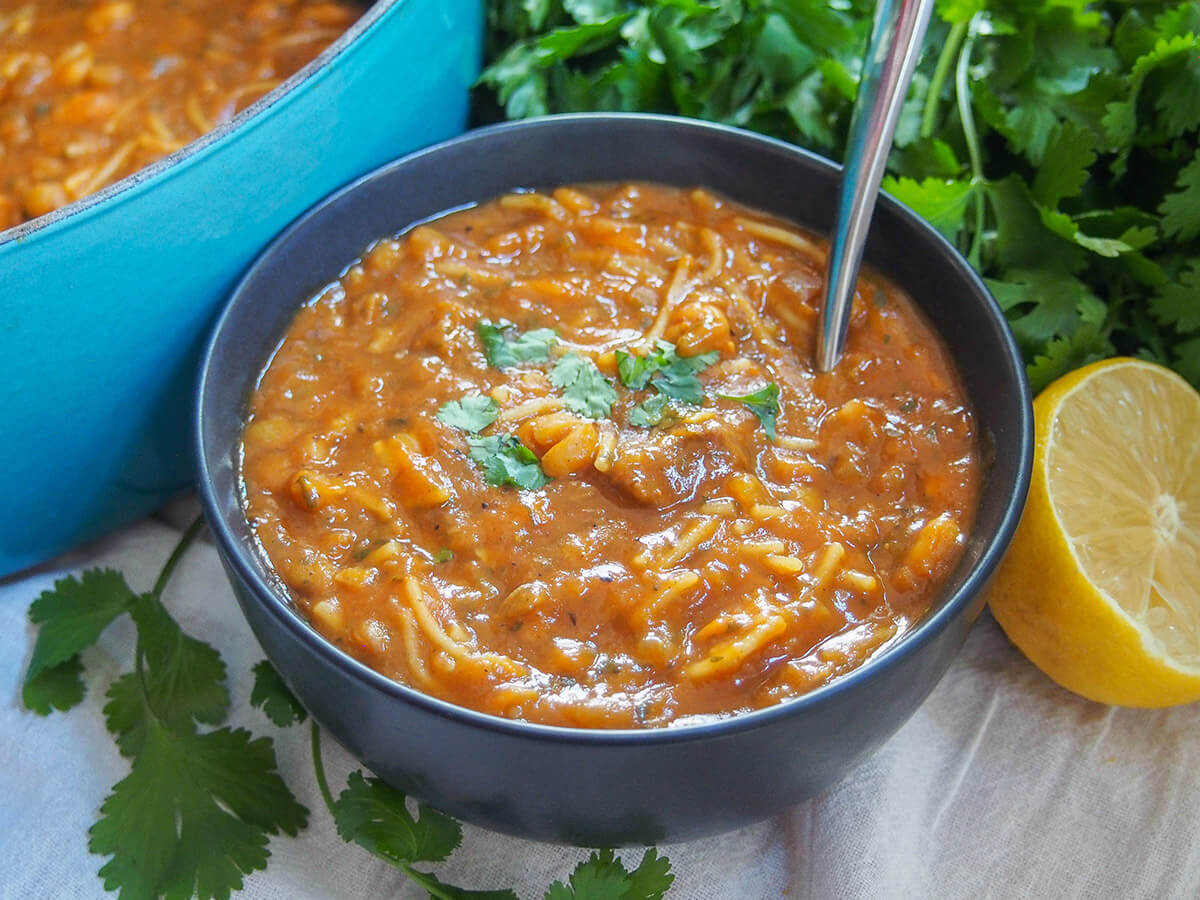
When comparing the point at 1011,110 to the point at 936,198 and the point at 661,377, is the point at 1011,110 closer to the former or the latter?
the point at 936,198

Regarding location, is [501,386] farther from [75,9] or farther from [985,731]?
[75,9]

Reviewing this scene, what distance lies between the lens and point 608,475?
2.90 meters

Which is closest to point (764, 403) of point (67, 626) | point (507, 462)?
point (507, 462)

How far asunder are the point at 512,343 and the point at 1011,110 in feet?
5.87

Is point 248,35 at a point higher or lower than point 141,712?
higher

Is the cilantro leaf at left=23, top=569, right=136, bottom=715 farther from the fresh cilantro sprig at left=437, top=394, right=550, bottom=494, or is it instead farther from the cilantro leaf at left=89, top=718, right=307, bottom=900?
the fresh cilantro sprig at left=437, top=394, right=550, bottom=494

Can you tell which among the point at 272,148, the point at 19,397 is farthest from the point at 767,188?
the point at 19,397

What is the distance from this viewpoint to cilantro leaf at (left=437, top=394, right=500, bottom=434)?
3.02 metres

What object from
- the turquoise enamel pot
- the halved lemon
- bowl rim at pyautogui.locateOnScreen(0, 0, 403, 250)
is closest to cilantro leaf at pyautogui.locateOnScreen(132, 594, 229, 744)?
the turquoise enamel pot

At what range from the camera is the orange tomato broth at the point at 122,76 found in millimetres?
3705

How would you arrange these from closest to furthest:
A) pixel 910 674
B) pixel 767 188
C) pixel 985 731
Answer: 1. pixel 910 674
2. pixel 985 731
3. pixel 767 188

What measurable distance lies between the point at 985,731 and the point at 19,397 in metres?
2.44

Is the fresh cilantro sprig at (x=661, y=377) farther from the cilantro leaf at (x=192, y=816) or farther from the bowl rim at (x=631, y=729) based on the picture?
the cilantro leaf at (x=192, y=816)

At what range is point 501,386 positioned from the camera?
3.11 m
